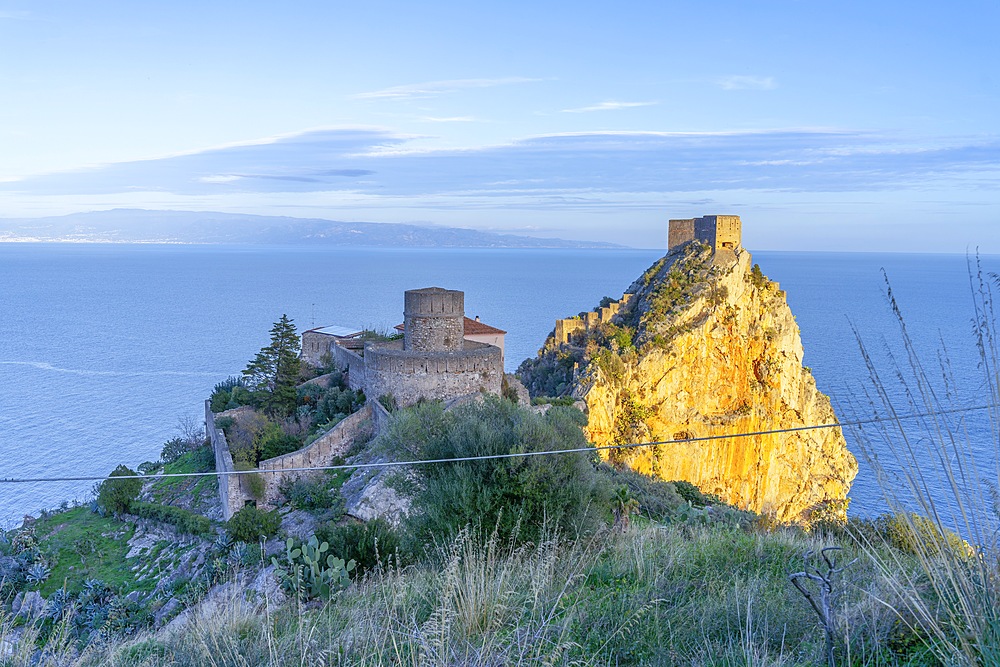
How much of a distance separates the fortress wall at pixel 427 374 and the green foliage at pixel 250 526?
526 centimetres

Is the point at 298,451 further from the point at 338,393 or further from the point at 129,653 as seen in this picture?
the point at 129,653

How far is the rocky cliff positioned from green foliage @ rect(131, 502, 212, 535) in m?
16.5

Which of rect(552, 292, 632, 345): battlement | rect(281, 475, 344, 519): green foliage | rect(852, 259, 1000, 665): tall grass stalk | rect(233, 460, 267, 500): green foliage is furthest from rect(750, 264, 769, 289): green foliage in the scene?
rect(852, 259, 1000, 665): tall grass stalk

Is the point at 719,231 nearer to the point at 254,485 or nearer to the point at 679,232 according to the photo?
the point at 679,232

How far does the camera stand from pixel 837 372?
53375mm

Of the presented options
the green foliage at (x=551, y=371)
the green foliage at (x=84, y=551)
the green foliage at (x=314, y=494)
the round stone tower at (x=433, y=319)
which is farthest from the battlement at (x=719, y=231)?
the green foliage at (x=84, y=551)

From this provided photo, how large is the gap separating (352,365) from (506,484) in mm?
15768

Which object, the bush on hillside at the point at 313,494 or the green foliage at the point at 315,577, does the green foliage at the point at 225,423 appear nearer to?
the bush on hillside at the point at 313,494

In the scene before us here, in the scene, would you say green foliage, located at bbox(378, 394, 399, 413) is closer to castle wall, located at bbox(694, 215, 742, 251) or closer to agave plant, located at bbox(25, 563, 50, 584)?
agave plant, located at bbox(25, 563, 50, 584)

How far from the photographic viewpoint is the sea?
1379 inches

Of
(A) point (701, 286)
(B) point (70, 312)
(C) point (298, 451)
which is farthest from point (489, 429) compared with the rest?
(B) point (70, 312)

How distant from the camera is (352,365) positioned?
23.6m

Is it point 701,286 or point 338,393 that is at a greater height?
point 701,286

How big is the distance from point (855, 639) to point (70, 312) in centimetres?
11095
